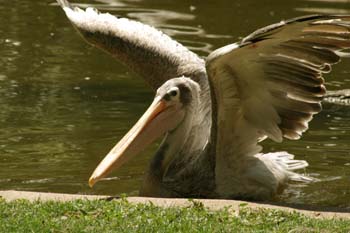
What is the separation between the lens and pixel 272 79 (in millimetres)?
7953

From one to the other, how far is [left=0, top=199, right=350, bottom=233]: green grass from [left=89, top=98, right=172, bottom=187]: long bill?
0.96 meters

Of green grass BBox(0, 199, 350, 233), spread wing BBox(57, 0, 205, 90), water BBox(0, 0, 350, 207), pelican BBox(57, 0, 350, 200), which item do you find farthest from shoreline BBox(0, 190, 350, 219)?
spread wing BBox(57, 0, 205, 90)

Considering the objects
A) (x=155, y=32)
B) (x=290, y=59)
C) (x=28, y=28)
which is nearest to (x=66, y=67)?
(x=28, y=28)

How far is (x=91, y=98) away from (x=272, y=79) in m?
4.17

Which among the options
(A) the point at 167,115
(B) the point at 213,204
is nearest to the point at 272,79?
(A) the point at 167,115

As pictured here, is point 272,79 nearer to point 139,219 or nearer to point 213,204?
point 213,204

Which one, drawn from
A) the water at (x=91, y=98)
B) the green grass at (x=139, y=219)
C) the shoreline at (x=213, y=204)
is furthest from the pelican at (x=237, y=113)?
the green grass at (x=139, y=219)

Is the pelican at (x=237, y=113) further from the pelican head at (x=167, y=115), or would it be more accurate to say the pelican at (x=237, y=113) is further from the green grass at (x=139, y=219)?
the green grass at (x=139, y=219)

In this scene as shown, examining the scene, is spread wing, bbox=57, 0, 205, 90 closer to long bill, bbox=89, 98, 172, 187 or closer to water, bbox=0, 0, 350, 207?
long bill, bbox=89, 98, 172, 187

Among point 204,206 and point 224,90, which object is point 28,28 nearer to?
point 224,90

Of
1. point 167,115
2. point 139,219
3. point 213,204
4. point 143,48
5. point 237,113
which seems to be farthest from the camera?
point 143,48

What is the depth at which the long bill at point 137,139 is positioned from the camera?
26.0 ft

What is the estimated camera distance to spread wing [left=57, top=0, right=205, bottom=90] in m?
9.16

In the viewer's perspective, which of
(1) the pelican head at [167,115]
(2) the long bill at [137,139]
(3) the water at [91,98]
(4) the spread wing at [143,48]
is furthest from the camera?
(4) the spread wing at [143,48]
